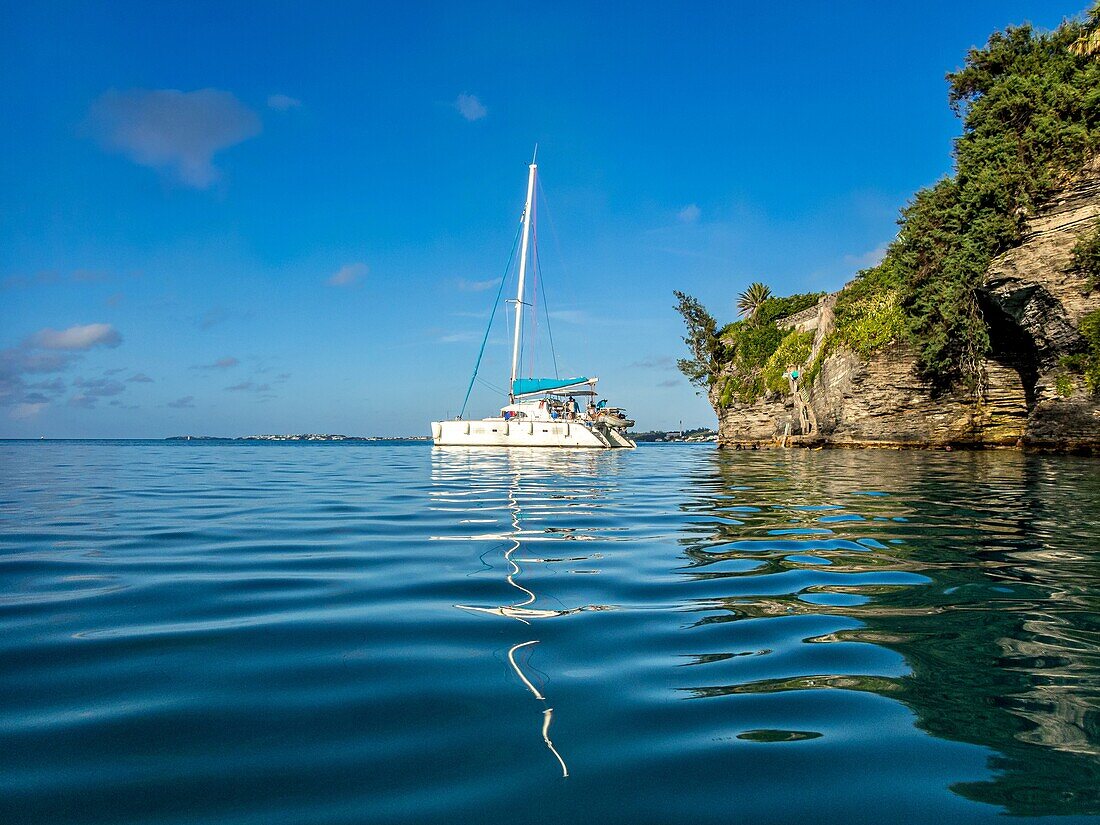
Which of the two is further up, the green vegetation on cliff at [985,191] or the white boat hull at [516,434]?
the green vegetation on cliff at [985,191]

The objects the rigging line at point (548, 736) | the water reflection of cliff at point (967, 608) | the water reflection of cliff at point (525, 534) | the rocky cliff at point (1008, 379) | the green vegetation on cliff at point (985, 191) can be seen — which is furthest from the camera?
the green vegetation on cliff at point (985, 191)

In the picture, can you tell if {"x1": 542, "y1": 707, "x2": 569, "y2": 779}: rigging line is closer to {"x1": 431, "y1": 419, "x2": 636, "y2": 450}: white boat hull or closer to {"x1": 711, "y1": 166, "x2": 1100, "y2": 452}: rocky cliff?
{"x1": 711, "y1": 166, "x2": 1100, "y2": 452}: rocky cliff

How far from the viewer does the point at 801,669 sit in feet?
8.67

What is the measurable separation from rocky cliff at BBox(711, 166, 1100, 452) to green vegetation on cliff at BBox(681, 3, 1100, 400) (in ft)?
2.19

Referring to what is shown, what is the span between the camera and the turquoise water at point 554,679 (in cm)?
169

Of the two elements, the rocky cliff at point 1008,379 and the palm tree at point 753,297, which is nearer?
the rocky cliff at point 1008,379

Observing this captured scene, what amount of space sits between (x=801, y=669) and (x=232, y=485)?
43.5 feet

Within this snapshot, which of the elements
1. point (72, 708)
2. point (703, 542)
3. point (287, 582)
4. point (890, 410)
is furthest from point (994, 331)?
point (72, 708)

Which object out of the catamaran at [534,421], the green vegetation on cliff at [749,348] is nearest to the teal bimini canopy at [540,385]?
the catamaran at [534,421]

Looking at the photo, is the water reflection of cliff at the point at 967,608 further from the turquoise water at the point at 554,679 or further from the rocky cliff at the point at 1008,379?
the rocky cliff at the point at 1008,379

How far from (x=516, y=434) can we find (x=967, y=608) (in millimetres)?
33601

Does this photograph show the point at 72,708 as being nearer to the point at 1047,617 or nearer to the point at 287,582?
the point at 287,582

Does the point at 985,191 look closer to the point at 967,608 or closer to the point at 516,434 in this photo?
the point at 516,434

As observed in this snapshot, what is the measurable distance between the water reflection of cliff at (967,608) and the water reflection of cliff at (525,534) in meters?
0.76
